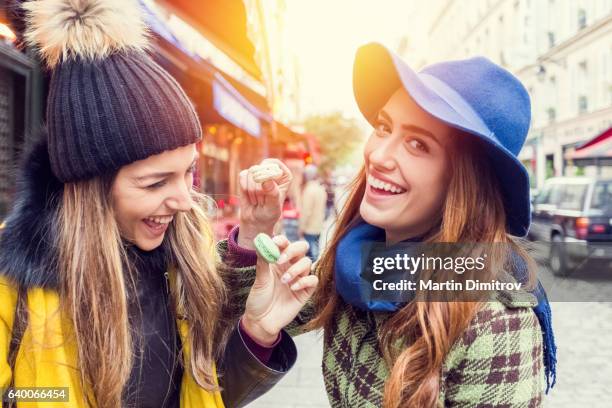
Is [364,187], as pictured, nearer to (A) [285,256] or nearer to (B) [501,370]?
(A) [285,256]

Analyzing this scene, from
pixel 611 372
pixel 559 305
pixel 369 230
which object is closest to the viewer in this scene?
pixel 369 230

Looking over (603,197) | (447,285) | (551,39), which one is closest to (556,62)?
(551,39)

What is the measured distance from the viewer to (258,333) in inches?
62.2

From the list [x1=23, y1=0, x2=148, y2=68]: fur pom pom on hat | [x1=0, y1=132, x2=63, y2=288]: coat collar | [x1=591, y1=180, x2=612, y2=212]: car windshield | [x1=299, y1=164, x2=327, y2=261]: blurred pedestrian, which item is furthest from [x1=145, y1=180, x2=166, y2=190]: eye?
[x1=591, y1=180, x2=612, y2=212]: car windshield

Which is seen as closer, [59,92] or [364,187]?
[59,92]

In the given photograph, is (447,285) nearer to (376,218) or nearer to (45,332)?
(376,218)

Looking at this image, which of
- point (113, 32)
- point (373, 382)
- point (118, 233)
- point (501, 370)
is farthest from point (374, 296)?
point (113, 32)

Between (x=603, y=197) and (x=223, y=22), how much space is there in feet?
22.1

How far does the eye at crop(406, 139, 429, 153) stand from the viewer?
1.47 metres

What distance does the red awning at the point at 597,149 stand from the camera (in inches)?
448

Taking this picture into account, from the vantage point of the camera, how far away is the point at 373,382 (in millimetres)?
1445

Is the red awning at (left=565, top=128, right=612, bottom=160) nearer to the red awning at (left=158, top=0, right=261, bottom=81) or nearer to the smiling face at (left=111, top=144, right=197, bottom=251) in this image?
the red awning at (left=158, top=0, right=261, bottom=81)

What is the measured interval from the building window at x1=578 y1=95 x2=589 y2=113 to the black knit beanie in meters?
22.9

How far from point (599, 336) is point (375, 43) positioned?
5601 millimetres
